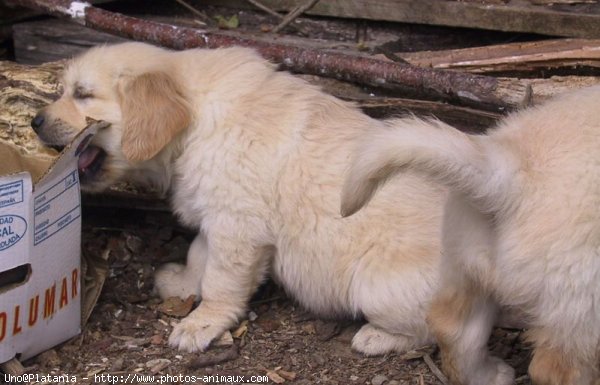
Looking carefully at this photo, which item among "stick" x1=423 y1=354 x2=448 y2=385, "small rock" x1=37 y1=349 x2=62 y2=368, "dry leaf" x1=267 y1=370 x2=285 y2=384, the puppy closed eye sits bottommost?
"small rock" x1=37 y1=349 x2=62 y2=368

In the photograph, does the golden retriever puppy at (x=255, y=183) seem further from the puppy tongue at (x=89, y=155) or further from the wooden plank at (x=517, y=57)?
the wooden plank at (x=517, y=57)

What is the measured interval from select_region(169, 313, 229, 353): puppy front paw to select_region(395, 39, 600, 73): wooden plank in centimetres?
179

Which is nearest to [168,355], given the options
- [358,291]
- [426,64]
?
[358,291]

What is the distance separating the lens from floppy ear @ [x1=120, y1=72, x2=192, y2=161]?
421 cm

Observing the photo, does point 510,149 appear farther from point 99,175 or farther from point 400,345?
point 99,175

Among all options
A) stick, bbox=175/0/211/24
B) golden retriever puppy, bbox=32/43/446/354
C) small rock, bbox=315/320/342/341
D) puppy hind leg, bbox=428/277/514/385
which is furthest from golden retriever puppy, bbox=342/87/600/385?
stick, bbox=175/0/211/24

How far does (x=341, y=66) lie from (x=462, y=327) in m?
A: 1.78

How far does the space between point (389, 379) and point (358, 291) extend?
397 mm

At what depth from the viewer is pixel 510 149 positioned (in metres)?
3.23

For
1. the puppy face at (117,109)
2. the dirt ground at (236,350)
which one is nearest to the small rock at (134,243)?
the dirt ground at (236,350)

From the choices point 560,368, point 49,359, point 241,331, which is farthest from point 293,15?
point 560,368

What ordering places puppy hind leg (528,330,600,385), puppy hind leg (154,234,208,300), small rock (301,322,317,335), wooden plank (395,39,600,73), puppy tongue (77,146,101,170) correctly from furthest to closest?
wooden plank (395,39,600,73)
puppy hind leg (154,234,208,300)
small rock (301,322,317,335)
puppy tongue (77,146,101,170)
puppy hind leg (528,330,600,385)

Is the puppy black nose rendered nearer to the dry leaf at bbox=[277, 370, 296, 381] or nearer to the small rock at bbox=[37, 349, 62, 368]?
the small rock at bbox=[37, 349, 62, 368]

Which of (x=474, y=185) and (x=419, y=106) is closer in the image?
(x=474, y=185)
